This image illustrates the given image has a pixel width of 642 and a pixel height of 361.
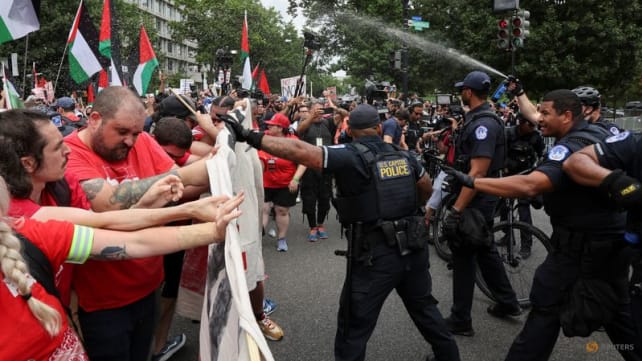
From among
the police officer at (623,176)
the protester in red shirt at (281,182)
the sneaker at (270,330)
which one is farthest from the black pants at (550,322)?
the protester in red shirt at (281,182)

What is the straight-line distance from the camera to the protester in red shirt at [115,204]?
2.18 m

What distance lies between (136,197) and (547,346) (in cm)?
248

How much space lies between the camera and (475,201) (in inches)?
155

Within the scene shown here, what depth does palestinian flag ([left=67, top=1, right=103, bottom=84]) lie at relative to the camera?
5.77 meters

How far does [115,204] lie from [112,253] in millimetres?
525

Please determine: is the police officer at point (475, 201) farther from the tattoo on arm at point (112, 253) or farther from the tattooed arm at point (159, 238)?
the tattoo on arm at point (112, 253)

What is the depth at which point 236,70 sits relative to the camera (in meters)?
47.5

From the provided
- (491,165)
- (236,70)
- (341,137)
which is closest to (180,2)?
(236,70)

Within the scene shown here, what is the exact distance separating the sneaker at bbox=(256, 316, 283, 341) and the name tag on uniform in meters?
1.83

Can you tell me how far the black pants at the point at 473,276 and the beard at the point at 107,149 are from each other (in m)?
2.80

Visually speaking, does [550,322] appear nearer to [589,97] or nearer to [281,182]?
[589,97]

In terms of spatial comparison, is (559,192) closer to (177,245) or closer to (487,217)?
(487,217)

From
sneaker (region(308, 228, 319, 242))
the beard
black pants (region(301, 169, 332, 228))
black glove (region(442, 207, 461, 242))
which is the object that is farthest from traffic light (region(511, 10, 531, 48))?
the beard

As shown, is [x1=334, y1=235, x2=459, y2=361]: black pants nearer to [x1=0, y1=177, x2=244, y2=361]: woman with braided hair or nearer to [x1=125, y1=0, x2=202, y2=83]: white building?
[x1=0, y1=177, x2=244, y2=361]: woman with braided hair
